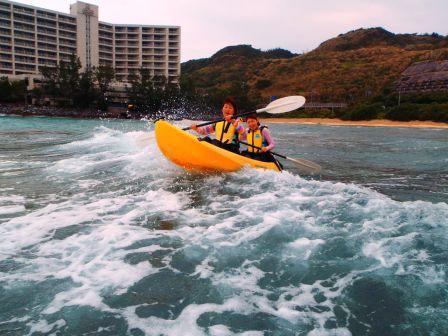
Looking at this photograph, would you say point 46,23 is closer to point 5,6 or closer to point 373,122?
point 5,6

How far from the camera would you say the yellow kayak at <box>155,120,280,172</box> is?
6625mm

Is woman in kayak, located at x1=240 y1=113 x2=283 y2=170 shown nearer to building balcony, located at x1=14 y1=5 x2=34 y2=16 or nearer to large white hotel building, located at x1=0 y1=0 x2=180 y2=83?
large white hotel building, located at x1=0 y1=0 x2=180 y2=83

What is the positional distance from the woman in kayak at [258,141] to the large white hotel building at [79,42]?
62177mm

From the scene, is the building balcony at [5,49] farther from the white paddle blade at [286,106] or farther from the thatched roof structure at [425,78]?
the white paddle blade at [286,106]

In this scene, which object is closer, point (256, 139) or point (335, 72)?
point (256, 139)

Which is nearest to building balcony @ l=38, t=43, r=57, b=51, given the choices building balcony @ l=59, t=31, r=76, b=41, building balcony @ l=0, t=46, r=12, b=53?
building balcony @ l=59, t=31, r=76, b=41

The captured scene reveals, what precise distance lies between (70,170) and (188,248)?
188 inches

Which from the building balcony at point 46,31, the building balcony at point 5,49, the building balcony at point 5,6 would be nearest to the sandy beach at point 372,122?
the building balcony at point 46,31

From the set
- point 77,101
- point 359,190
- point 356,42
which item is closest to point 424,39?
point 356,42

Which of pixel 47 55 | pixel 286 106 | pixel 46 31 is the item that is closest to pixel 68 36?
pixel 46 31

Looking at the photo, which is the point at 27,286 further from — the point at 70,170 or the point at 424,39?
the point at 424,39

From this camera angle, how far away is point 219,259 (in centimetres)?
340

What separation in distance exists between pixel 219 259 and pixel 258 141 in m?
4.05

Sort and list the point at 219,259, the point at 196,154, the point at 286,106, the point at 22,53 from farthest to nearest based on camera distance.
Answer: the point at 22,53, the point at 286,106, the point at 196,154, the point at 219,259
